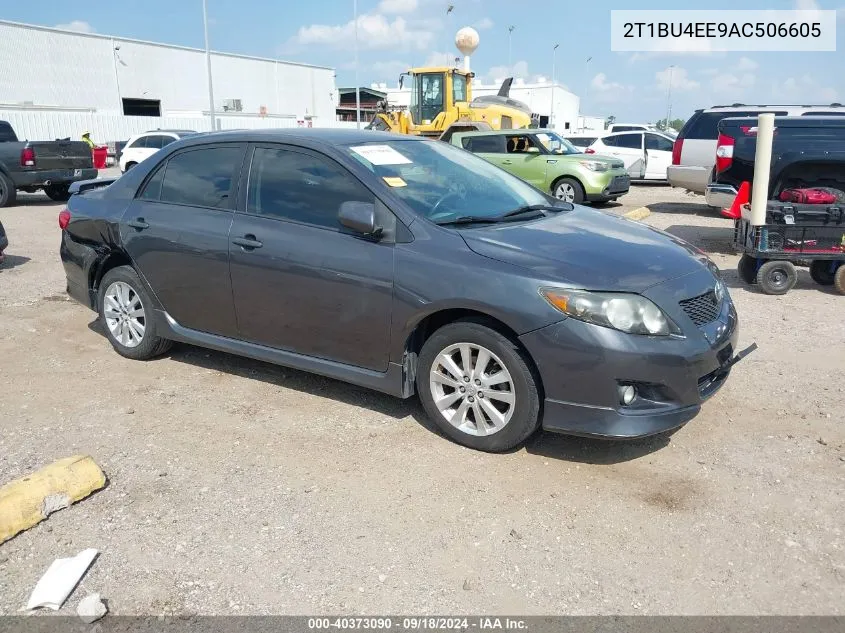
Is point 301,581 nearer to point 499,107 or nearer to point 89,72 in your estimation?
point 499,107

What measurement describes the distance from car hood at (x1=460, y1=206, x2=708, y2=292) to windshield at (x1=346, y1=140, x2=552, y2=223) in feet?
0.96

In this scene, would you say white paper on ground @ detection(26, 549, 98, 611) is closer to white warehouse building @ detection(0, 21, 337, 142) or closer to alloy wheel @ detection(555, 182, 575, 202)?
alloy wheel @ detection(555, 182, 575, 202)

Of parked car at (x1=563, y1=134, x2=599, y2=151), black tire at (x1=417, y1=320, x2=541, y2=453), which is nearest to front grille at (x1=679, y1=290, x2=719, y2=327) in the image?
black tire at (x1=417, y1=320, x2=541, y2=453)

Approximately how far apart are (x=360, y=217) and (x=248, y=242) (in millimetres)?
914

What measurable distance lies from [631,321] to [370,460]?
60.6 inches

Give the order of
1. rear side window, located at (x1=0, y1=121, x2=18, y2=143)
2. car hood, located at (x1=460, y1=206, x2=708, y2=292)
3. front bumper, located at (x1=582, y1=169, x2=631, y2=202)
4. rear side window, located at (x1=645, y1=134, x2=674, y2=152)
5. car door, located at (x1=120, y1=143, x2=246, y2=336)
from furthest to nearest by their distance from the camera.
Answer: rear side window, located at (x1=645, y1=134, x2=674, y2=152) < rear side window, located at (x1=0, y1=121, x2=18, y2=143) < front bumper, located at (x1=582, y1=169, x2=631, y2=202) < car door, located at (x1=120, y1=143, x2=246, y2=336) < car hood, located at (x1=460, y1=206, x2=708, y2=292)

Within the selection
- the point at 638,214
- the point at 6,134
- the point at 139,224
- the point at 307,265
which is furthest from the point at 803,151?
the point at 6,134

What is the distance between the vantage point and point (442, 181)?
4.41 metres

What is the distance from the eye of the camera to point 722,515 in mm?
3230

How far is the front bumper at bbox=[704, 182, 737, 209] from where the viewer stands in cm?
903

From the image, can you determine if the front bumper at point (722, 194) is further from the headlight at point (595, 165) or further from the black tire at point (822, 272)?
the headlight at point (595, 165)

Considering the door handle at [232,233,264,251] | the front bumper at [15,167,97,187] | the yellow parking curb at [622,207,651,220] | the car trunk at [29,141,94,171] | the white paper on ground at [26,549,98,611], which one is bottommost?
the white paper on ground at [26,549,98,611]

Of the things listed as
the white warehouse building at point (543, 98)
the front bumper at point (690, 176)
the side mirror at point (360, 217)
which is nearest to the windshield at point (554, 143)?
the front bumper at point (690, 176)

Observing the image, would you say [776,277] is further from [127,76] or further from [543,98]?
[543,98]
